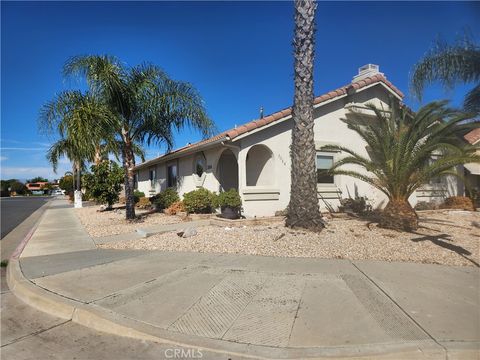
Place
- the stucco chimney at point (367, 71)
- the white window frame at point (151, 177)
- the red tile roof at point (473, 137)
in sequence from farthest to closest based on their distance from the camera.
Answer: the white window frame at point (151, 177) → the red tile roof at point (473, 137) → the stucco chimney at point (367, 71)

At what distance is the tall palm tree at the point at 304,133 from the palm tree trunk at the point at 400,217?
1815 mm

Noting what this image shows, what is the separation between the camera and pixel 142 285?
5.49m

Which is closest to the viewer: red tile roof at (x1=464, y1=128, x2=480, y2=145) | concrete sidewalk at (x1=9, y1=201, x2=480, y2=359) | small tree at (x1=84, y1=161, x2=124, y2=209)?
concrete sidewalk at (x1=9, y1=201, x2=480, y2=359)

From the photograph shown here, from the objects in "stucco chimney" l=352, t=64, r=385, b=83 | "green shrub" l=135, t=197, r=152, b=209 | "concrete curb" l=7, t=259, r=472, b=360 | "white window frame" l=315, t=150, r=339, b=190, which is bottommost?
"concrete curb" l=7, t=259, r=472, b=360

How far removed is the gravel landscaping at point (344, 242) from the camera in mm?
7180

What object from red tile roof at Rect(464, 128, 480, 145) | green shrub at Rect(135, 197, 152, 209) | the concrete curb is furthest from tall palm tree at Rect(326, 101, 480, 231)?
green shrub at Rect(135, 197, 152, 209)

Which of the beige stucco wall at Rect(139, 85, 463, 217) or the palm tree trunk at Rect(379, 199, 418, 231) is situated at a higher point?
the beige stucco wall at Rect(139, 85, 463, 217)

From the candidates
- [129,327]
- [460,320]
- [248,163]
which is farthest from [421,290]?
[248,163]

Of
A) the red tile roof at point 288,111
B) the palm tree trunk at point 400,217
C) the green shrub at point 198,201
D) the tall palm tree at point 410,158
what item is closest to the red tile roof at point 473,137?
the red tile roof at point 288,111

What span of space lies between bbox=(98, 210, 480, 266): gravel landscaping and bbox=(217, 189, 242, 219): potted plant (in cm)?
156

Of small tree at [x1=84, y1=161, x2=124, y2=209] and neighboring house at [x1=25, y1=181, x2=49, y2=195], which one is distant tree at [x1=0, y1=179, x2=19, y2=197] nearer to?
neighboring house at [x1=25, y1=181, x2=49, y2=195]

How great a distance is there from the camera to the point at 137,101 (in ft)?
40.2

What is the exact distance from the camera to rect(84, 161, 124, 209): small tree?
19172 millimetres

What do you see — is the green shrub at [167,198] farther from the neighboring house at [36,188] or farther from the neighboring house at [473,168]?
the neighboring house at [36,188]
